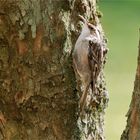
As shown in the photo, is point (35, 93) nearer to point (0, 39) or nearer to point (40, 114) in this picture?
point (40, 114)

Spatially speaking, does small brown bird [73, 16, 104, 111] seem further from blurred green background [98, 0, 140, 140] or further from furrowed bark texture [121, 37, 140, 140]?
blurred green background [98, 0, 140, 140]

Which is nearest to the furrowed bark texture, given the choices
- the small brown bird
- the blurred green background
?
the small brown bird

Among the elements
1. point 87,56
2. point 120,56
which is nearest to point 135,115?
point 87,56

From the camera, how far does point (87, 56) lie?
6.40ft

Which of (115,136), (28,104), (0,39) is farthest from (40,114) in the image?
(115,136)

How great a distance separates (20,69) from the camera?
1879 millimetres

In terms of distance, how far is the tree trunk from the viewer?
6.07ft

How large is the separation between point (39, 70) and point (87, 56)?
0.18 meters

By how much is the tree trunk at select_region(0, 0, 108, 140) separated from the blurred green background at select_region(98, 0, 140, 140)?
2405mm

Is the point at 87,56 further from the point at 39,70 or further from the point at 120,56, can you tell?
the point at 120,56

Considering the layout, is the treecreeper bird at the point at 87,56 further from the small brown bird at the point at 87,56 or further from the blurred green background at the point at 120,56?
the blurred green background at the point at 120,56

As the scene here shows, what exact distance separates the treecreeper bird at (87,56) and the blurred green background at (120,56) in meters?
2.42

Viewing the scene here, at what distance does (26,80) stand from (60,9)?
254mm

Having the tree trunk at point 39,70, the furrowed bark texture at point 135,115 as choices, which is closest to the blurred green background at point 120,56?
the tree trunk at point 39,70
